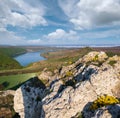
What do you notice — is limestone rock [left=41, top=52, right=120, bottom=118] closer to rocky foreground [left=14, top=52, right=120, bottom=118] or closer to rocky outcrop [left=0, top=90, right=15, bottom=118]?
rocky foreground [left=14, top=52, right=120, bottom=118]

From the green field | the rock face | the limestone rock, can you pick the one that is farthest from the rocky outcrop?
the green field

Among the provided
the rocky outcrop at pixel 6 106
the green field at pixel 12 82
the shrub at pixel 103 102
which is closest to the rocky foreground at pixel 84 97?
the shrub at pixel 103 102

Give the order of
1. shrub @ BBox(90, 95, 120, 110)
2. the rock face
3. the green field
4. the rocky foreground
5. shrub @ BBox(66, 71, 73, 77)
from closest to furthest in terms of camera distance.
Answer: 1. the rocky foreground
2. shrub @ BBox(90, 95, 120, 110)
3. the rock face
4. shrub @ BBox(66, 71, 73, 77)
5. the green field

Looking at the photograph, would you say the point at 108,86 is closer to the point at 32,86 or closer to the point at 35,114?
the point at 35,114

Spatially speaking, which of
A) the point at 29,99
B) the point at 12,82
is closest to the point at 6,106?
the point at 29,99

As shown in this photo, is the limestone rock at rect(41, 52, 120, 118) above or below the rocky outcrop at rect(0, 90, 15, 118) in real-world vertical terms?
above

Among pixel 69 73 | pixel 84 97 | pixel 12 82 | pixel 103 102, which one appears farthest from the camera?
pixel 12 82

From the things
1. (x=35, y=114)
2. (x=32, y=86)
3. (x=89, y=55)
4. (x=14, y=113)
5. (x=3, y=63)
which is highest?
(x=89, y=55)

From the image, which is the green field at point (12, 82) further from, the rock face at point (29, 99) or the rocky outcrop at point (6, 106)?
the rock face at point (29, 99)

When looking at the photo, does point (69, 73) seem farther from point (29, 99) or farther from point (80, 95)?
point (80, 95)

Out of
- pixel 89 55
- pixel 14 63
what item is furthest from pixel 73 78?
pixel 14 63

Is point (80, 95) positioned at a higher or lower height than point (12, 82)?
higher

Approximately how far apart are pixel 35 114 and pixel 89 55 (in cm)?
1415

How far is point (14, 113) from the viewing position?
29.4 metres
